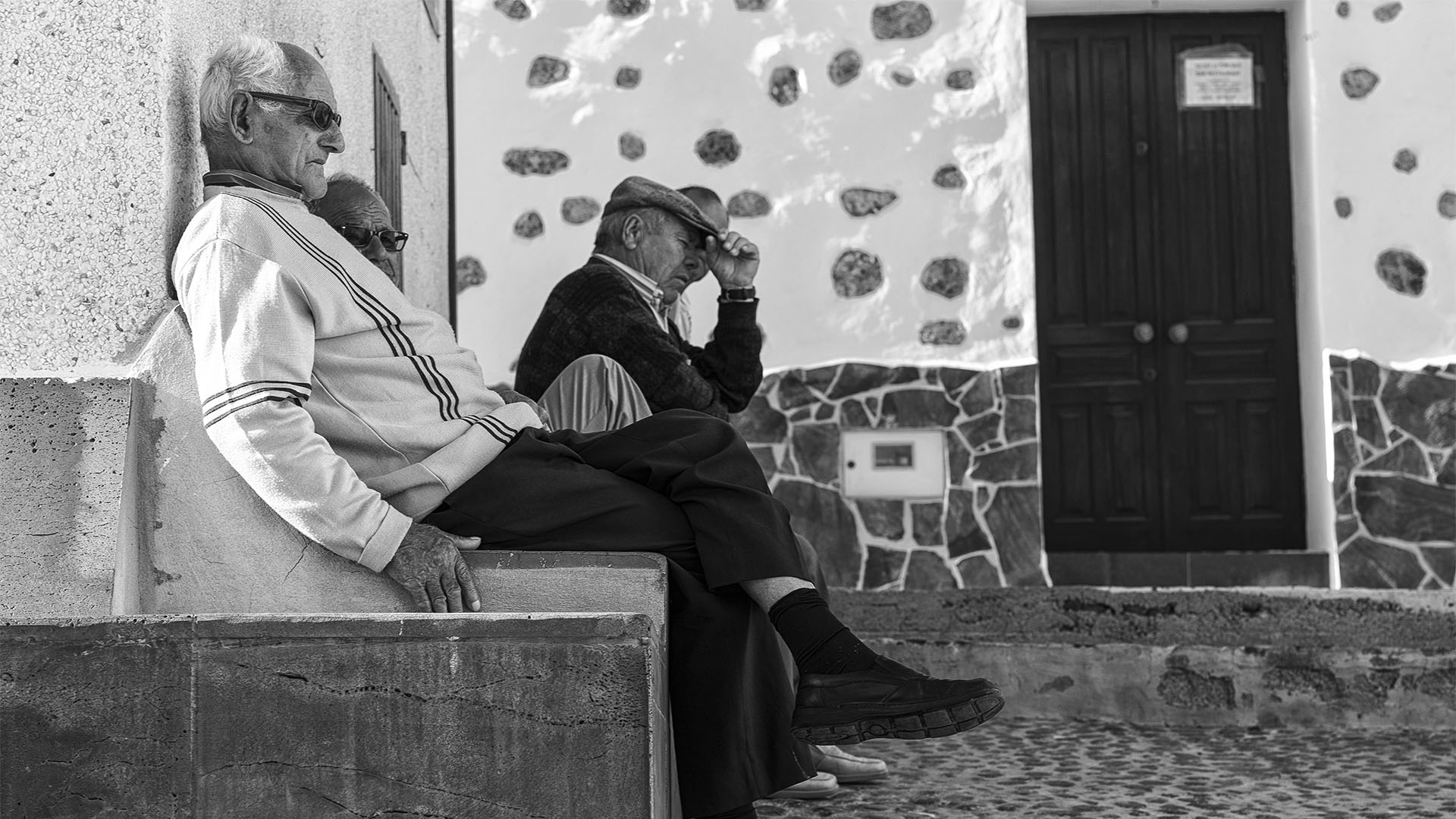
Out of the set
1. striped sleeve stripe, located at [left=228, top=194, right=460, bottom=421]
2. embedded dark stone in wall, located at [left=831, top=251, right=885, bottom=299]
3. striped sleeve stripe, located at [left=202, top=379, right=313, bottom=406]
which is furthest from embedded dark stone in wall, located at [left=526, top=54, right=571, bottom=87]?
striped sleeve stripe, located at [left=202, top=379, right=313, bottom=406]

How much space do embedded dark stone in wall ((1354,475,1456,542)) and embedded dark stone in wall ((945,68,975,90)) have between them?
2356mm

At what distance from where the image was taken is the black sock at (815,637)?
239 centimetres

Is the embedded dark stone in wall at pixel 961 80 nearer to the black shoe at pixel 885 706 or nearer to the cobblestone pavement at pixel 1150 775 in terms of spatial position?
the cobblestone pavement at pixel 1150 775

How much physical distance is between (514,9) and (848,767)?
4.22m

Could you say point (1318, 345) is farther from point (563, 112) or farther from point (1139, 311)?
point (563, 112)

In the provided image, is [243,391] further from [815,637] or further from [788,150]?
[788,150]

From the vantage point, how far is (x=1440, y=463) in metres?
6.59

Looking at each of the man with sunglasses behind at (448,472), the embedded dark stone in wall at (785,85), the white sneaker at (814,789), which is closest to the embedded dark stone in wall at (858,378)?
the embedded dark stone in wall at (785,85)

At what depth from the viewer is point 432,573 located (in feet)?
7.52

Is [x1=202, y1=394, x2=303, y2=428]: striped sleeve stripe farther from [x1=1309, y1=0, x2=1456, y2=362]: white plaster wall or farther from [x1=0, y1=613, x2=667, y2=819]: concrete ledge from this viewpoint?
[x1=1309, y1=0, x2=1456, y2=362]: white plaster wall

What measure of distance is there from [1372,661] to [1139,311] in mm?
2907


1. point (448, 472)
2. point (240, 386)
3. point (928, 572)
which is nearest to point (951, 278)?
point (928, 572)

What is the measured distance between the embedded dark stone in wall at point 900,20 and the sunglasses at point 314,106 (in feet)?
14.7

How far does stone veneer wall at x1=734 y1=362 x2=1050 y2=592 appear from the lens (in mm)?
6609
